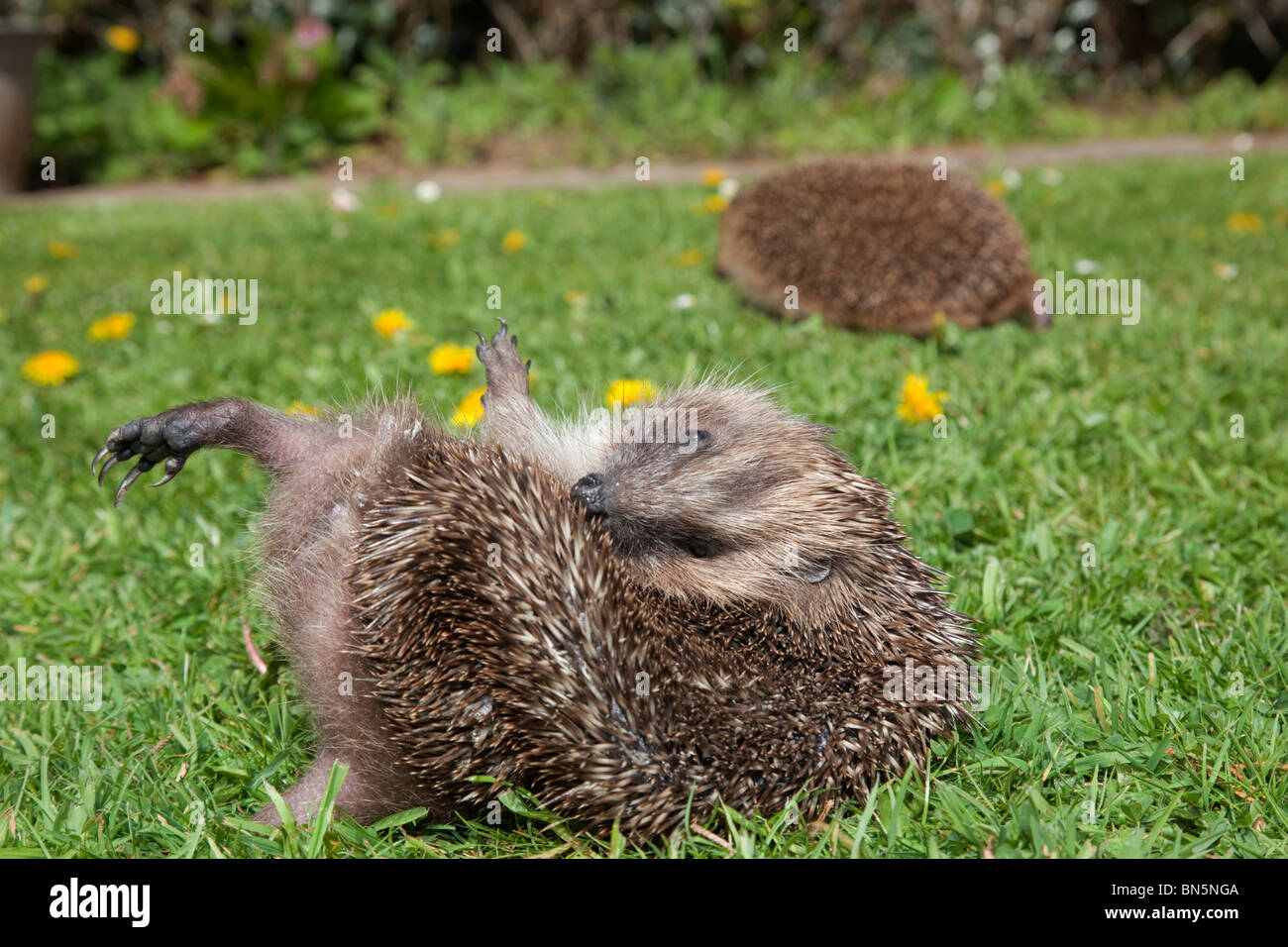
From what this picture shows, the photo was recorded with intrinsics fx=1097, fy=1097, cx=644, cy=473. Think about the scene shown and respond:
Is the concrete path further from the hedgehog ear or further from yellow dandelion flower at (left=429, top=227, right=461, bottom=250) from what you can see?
the hedgehog ear

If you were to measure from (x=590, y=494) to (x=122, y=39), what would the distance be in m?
11.4

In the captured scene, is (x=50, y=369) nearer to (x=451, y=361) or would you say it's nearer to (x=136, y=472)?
(x=451, y=361)

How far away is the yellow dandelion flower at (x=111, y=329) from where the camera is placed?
5.58 metres

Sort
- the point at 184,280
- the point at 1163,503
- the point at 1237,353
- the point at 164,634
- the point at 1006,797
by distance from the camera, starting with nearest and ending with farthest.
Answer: the point at 1006,797
the point at 164,634
the point at 1163,503
the point at 1237,353
the point at 184,280

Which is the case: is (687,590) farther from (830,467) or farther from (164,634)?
(164,634)

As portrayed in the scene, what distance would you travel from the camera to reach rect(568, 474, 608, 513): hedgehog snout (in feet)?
7.75

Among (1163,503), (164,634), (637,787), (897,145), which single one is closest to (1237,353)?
(1163,503)

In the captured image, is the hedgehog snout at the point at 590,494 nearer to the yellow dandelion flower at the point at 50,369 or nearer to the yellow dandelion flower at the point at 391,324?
the yellow dandelion flower at the point at 391,324

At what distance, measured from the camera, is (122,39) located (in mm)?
11344

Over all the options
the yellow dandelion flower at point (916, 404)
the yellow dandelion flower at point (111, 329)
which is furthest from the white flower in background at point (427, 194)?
the yellow dandelion flower at point (916, 404)

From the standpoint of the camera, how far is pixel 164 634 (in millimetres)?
3230

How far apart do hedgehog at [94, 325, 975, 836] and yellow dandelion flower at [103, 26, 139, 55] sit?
34.5 feet

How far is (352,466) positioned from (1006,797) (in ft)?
5.36

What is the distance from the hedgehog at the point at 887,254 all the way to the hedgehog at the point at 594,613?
3188 millimetres
